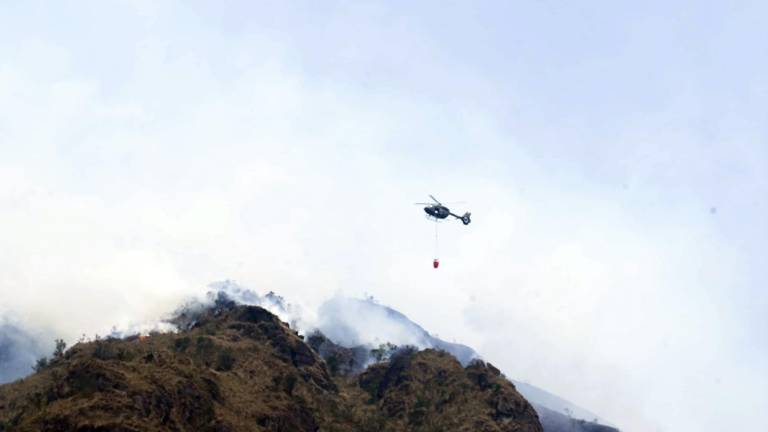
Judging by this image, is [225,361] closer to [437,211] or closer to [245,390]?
[245,390]

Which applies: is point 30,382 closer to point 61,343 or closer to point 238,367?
point 61,343

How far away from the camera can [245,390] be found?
270 feet

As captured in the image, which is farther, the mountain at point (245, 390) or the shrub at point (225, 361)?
the shrub at point (225, 361)

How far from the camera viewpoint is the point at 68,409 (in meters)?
59.6

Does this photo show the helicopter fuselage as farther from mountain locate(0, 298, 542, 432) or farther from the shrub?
the shrub

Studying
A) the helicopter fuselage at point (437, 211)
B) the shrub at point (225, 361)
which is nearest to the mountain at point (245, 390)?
the shrub at point (225, 361)

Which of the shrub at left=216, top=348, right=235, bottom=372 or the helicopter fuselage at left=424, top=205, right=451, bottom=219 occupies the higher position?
A: the helicopter fuselage at left=424, top=205, right=451, bottom=219

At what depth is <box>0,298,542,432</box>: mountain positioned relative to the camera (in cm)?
6384

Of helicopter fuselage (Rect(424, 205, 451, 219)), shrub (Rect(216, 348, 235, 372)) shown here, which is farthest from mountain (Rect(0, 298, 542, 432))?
helicopter fuselage (Rect(424, 205, 451, 219))

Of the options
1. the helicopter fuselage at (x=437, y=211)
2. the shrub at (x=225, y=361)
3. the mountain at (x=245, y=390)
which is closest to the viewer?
the mountain at (x=245, y=390)

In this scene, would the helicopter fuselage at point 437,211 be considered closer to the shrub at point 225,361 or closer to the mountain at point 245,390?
the mountain at point 245,390

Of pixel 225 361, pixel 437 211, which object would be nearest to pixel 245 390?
pixel 225 361

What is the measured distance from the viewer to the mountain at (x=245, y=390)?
63844 millimetres

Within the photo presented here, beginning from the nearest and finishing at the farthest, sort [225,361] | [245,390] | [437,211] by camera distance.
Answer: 1. [245,390]
2. [225,361]
3. [437,211]
